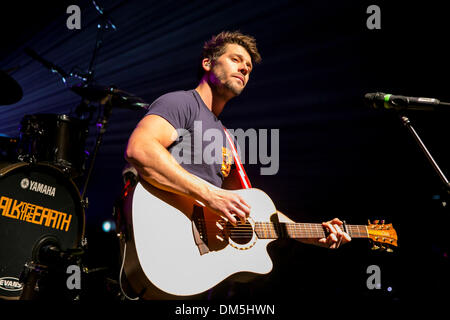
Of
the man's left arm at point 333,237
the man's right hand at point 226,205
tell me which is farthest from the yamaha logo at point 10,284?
the man's left arm at point 333,237

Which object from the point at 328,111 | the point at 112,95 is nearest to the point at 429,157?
the point at 328,111

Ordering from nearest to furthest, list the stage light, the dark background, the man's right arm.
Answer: the man's right arm < the dark background < the stage light

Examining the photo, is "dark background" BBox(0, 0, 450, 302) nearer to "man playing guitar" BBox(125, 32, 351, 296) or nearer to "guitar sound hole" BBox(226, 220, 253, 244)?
"man playing guitar" BBox(125, 32, 351, 296)

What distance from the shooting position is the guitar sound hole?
6.58ft

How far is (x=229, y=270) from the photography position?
6.26ft

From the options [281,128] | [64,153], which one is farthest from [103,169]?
[281,128]

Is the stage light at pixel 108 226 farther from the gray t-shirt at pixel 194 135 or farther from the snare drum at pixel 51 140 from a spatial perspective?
the gray t-shirt at pixel 194 135

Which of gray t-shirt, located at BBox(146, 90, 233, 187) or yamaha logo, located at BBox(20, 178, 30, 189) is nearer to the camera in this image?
gray t-shirt, located at BBox(146, 90, 233, 187)

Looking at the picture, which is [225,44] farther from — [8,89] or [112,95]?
[8,89]

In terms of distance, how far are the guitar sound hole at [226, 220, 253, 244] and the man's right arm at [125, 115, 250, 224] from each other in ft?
0.38

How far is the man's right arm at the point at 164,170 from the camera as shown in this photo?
1773 mm

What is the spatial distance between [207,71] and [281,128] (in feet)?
6.08

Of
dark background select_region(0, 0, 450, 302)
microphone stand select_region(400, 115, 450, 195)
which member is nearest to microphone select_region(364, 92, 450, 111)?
microphone stand select_region(400, 115, 450, 195)
